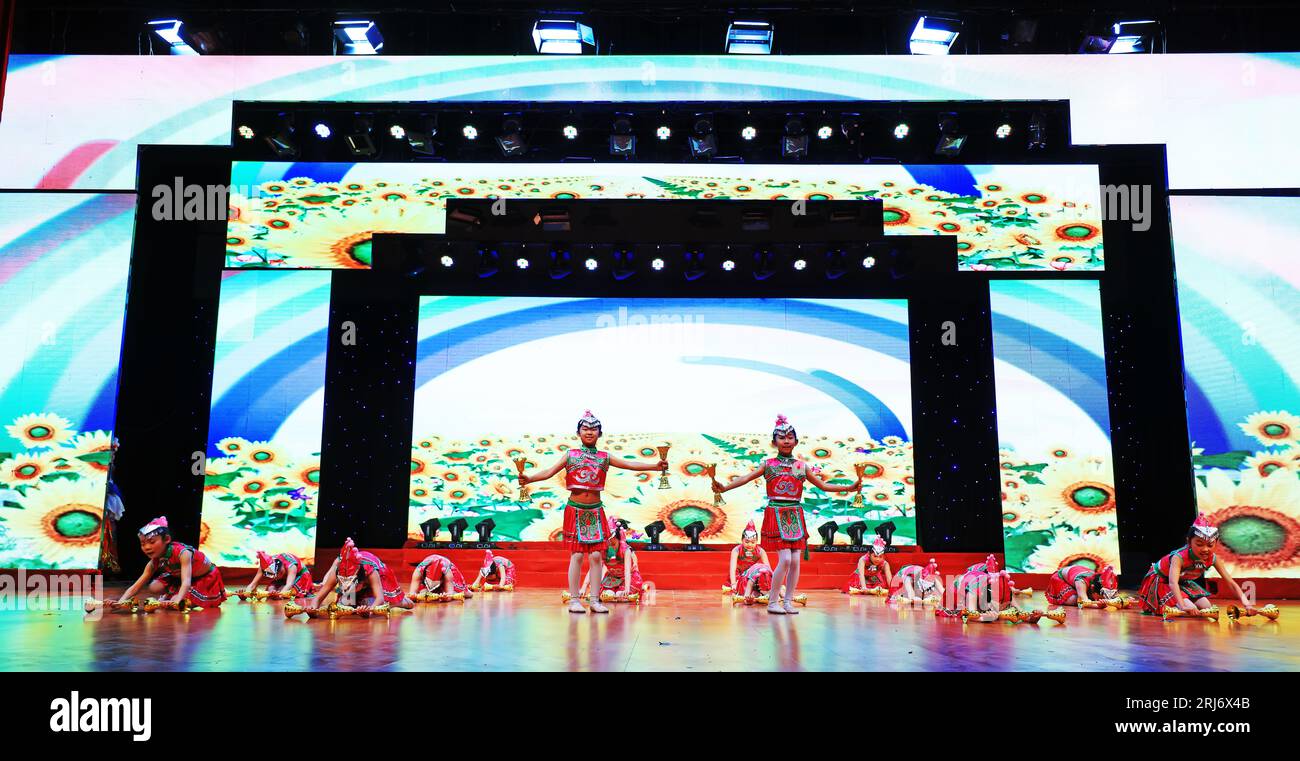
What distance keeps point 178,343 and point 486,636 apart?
21.2 ft

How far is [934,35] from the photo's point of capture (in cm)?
779

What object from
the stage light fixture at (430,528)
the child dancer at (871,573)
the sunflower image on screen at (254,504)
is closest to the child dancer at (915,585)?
the child dancer at (871,573)

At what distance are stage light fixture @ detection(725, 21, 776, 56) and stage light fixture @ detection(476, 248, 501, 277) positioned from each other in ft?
10.3

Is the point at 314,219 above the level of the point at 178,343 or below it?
above

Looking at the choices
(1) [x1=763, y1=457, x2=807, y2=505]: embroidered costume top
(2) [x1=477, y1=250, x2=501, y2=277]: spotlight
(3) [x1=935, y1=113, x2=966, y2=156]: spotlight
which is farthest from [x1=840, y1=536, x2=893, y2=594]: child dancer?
(2) [x1=477, y1=250, x2=501, y2=277]: spotlight

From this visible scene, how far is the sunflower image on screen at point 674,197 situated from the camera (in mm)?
9281

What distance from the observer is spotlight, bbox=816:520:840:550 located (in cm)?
947

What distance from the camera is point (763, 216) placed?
29.3 feet

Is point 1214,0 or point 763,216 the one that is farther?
point 763,216

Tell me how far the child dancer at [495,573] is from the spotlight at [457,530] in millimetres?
444

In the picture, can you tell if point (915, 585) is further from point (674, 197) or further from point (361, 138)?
point (361, 138)

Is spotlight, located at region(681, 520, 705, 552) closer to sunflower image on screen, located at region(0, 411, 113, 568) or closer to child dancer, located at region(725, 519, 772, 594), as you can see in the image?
child dancer, located at region(725, 519, 772, 594)
